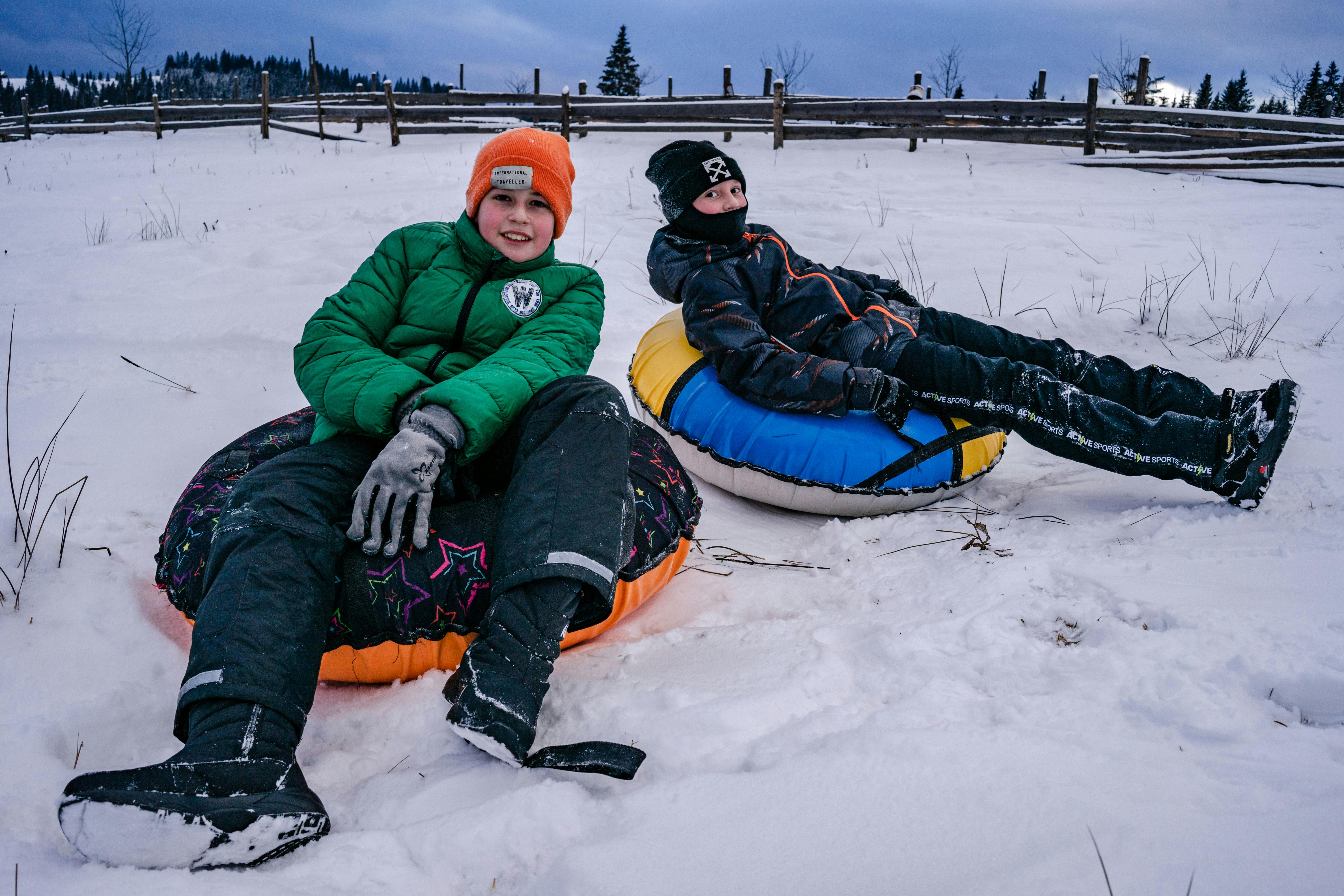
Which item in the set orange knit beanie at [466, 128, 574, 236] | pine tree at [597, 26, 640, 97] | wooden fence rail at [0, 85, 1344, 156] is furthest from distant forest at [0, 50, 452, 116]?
orange knit beanie at [466, 128, 574, 236]

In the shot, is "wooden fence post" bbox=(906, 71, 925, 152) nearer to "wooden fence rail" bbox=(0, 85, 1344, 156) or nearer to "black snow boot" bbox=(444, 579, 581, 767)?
"wooden fence rail" bbox=(0, 85, 1344, 156)

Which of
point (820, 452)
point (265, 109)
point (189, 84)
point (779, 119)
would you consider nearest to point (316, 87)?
point (265, 109)

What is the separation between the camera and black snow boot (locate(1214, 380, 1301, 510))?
2309 mm

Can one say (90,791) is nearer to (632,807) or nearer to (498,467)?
(632,807)

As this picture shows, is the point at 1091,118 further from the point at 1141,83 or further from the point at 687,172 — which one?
the point at 687,172

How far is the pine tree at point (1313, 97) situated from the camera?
30.2 metres

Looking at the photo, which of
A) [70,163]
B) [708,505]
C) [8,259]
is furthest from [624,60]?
[708,505]

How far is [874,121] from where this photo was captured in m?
12.9

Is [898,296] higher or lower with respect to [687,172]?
lower

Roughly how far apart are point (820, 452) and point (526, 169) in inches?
Answer: 52.4

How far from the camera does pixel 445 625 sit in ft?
5.70

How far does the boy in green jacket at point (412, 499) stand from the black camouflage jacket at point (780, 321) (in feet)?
1.85

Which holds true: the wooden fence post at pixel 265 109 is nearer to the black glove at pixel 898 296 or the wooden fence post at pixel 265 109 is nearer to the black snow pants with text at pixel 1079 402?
the black glove at pixel 898 296

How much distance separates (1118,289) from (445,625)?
4.59 m
